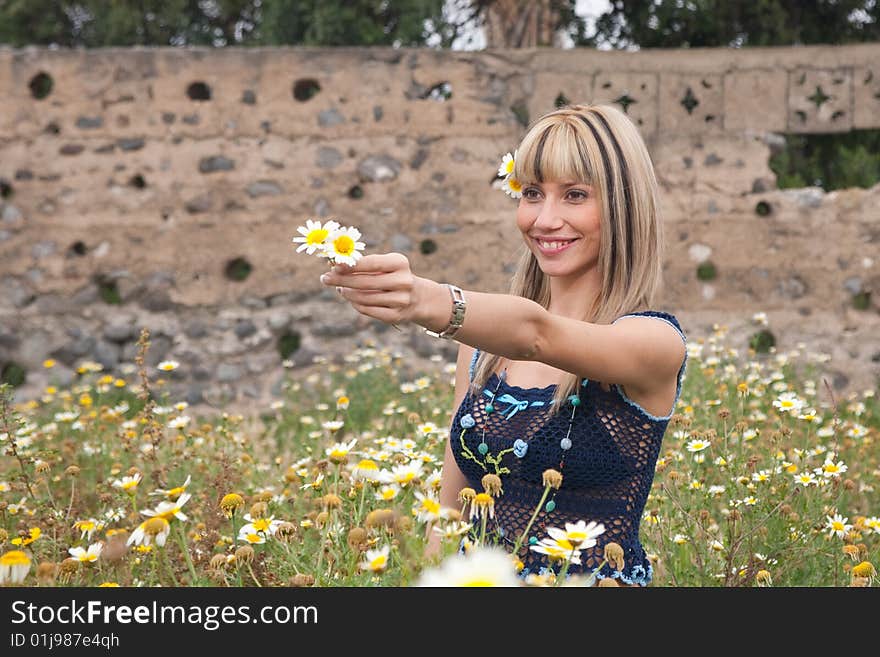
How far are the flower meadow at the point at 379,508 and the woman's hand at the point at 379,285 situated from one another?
282mm

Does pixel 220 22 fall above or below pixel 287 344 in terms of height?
above

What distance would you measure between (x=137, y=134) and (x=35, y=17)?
4802 mm

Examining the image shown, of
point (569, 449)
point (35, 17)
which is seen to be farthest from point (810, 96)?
point (35, 17)

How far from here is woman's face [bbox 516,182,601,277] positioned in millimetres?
2072

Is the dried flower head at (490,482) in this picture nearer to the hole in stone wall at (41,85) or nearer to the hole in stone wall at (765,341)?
the hole in stone wall at (765,341)

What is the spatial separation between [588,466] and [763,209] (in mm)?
4090

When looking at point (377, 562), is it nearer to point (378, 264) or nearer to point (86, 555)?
point (378, 264)

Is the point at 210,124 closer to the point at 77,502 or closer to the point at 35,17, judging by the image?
the point at 77,502

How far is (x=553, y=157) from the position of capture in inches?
80.7

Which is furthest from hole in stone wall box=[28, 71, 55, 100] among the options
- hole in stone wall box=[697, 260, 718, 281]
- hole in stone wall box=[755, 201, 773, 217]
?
hole in stone wall box=[755, 201, 773, 217]

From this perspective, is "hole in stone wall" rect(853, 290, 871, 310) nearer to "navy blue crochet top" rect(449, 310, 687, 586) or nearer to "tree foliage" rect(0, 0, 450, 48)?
"tree foliage" rect(0, 0, 450, 48)

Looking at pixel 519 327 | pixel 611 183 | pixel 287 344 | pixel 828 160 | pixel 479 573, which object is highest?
pixel 828 160

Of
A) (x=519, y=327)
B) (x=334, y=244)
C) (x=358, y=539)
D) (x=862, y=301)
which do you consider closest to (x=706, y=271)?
(x=862, y=301)

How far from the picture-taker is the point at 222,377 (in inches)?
225
